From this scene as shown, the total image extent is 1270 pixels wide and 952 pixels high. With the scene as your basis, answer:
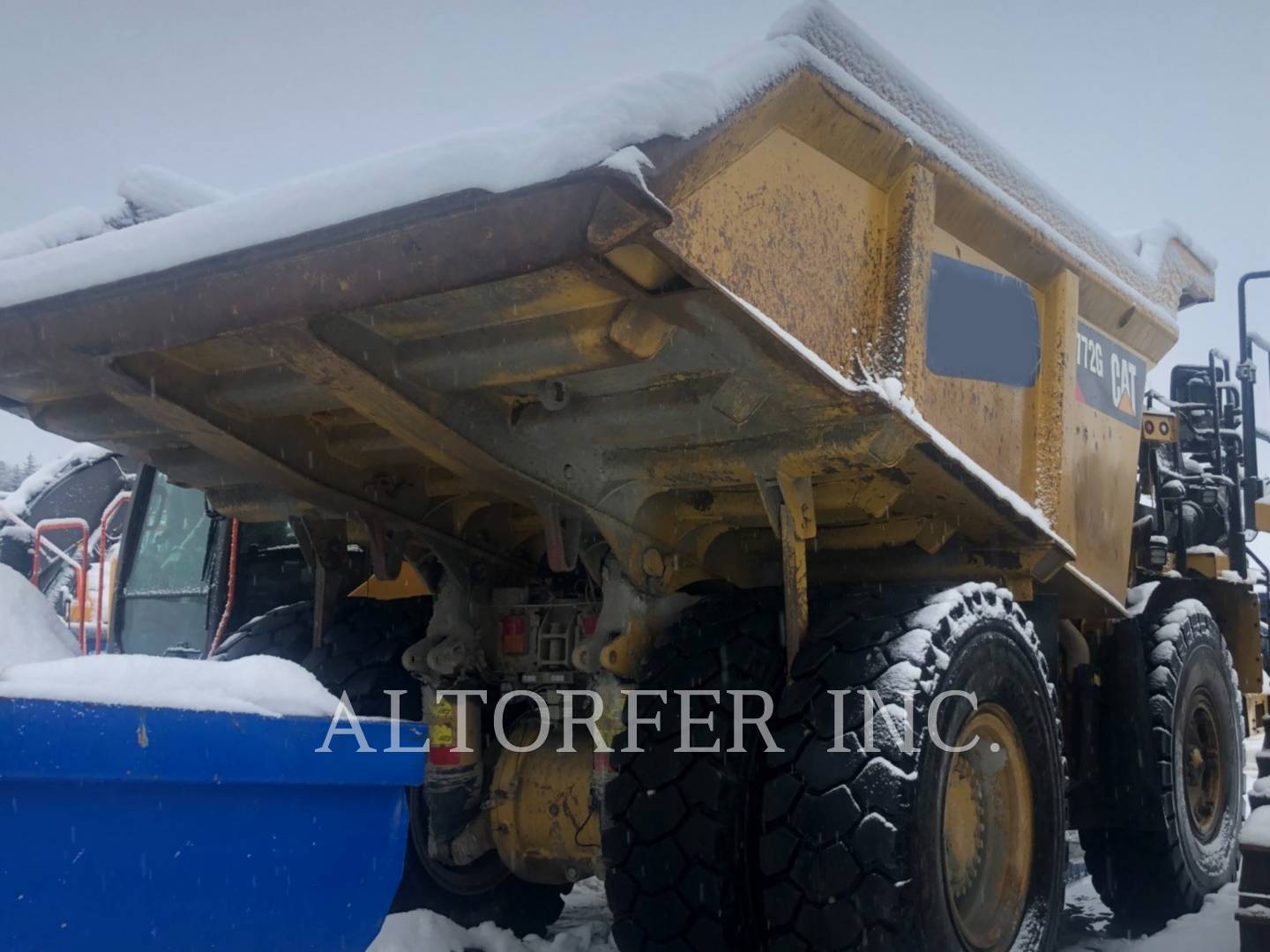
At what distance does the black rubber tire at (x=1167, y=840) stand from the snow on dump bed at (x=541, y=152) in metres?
2.16

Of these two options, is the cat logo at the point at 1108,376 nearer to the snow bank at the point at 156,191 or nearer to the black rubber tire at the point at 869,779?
the black rubber tire at the point at 869,779

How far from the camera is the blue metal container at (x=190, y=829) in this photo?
1834 millimetres

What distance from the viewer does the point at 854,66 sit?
2975 millimetres

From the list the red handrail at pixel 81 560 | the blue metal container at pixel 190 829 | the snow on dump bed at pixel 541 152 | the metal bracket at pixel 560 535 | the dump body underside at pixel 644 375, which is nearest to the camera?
the blue metal container at pixel 190 829

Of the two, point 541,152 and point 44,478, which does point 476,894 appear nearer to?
point 541,152

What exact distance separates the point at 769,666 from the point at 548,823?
0.90m

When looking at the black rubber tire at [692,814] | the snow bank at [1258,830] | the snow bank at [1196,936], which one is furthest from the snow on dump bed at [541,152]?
the snow bank at [1196,936]

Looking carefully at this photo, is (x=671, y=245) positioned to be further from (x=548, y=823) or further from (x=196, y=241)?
(x=548, y=823)

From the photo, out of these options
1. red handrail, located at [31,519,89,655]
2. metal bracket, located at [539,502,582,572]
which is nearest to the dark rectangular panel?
metal bracket, located at [539,502,582,572]

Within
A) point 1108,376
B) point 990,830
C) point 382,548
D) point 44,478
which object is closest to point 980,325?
point 1108,376

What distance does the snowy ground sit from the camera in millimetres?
3957

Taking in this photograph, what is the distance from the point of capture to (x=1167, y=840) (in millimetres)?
4527

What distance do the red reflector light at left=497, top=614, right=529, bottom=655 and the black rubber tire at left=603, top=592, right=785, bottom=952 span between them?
0.64 meters

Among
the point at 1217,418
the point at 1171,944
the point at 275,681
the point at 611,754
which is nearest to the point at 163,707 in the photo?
the point at 275,681
